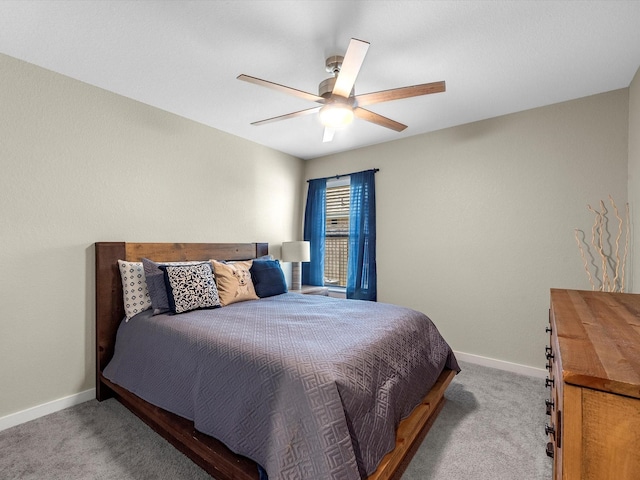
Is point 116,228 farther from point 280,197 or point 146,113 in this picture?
point 280,197

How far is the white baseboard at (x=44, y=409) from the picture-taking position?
209 centimetres

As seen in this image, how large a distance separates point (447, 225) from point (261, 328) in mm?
2376

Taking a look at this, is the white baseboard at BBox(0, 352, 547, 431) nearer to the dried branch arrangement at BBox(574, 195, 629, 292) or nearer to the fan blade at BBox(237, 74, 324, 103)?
the dried branch arrangement at BBox(574, 195, 629, 292)

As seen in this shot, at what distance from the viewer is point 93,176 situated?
2.50 m

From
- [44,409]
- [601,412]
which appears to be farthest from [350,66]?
[44,409]

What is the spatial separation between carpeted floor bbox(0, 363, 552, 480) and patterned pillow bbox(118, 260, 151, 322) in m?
0.74

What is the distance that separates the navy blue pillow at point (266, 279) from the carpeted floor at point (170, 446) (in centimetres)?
140

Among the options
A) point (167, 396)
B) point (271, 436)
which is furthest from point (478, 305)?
point (167, 396)

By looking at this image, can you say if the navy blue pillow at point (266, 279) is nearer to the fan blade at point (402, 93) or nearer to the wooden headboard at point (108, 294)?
the wooden headboard at point (108, 294)

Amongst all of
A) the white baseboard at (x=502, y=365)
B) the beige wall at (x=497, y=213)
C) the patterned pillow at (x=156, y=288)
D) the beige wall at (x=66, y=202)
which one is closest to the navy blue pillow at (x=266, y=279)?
the beige wall at (x=66, y=202)

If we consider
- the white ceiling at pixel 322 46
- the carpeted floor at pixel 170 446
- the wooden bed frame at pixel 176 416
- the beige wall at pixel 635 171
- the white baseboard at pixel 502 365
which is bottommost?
the carpeted floor at pixel 170 446

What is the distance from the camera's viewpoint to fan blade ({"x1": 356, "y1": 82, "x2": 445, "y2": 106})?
1.81 m

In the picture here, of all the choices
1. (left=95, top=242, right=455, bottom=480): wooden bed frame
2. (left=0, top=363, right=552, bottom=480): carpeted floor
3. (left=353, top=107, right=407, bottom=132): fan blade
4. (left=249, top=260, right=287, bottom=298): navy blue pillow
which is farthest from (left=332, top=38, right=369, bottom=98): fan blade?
(left=0, top=363, right=552, bottom=480): carpeted floor

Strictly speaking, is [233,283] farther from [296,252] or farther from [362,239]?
[362,239]
